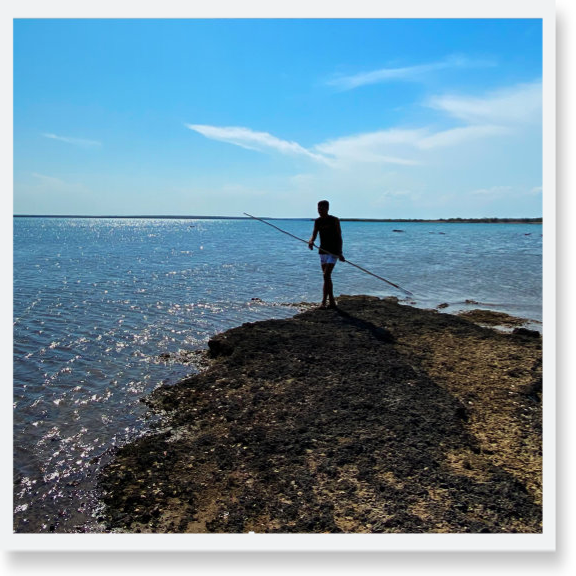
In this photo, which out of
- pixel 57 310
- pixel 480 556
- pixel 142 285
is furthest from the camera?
pixel 142 285

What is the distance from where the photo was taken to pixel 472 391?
18.9 feet

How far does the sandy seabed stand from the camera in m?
3.46

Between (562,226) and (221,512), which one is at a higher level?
(562,226)

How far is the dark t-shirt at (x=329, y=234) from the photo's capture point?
1051 cm

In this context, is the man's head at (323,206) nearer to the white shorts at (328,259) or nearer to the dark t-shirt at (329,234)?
the dark t-shirt at (329,234)

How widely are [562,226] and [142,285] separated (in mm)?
16612

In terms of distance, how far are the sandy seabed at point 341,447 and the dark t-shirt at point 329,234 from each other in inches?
142

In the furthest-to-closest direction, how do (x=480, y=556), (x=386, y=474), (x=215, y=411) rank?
(x=215, y=411)
(x=386, y=474)
(x=480, y=556)

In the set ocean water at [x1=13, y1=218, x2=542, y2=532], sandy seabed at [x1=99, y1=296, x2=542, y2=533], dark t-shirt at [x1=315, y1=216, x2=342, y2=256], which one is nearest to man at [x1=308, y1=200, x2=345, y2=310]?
dark t-shirt at [x1=315, y1=216, x2=342, y2=256]

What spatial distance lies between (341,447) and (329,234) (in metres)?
6.95

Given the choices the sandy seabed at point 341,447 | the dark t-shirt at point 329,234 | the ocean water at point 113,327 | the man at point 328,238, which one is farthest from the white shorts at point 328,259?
the sandy seabed at point 341,447

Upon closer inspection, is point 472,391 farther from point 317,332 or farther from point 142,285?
point 142,285

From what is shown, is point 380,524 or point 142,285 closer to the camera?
point 380,524
